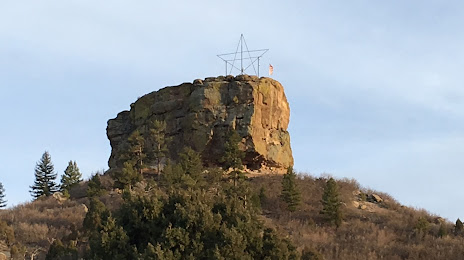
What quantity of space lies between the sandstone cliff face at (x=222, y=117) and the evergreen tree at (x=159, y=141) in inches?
45.1

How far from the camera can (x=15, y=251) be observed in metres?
27.1

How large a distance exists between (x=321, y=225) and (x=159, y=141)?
515 inches

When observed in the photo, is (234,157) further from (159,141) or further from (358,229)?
(358,229)

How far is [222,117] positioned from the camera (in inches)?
1720

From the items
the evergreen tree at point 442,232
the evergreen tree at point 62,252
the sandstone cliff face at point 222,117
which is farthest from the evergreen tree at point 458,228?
the evergreen tree at point 62,252

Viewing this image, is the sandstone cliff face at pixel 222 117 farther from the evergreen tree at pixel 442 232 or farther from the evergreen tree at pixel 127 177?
the evergreen tree at pixel 442 232

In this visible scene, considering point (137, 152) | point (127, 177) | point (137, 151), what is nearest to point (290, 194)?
point (127, 177)

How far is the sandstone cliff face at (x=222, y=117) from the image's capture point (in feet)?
142

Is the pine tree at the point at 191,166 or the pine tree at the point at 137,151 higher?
the pine tree at the point at 137,151

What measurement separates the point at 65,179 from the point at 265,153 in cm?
1594

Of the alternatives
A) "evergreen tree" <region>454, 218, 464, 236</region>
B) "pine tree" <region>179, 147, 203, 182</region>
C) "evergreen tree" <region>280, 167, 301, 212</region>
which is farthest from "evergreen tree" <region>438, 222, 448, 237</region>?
"pine tree" <region>179, 147, 203, 182</region>

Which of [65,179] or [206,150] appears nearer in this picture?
[206,150]

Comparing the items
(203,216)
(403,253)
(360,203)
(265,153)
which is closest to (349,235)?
(403,253)

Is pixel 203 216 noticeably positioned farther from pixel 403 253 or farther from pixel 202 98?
pixel 202 98
